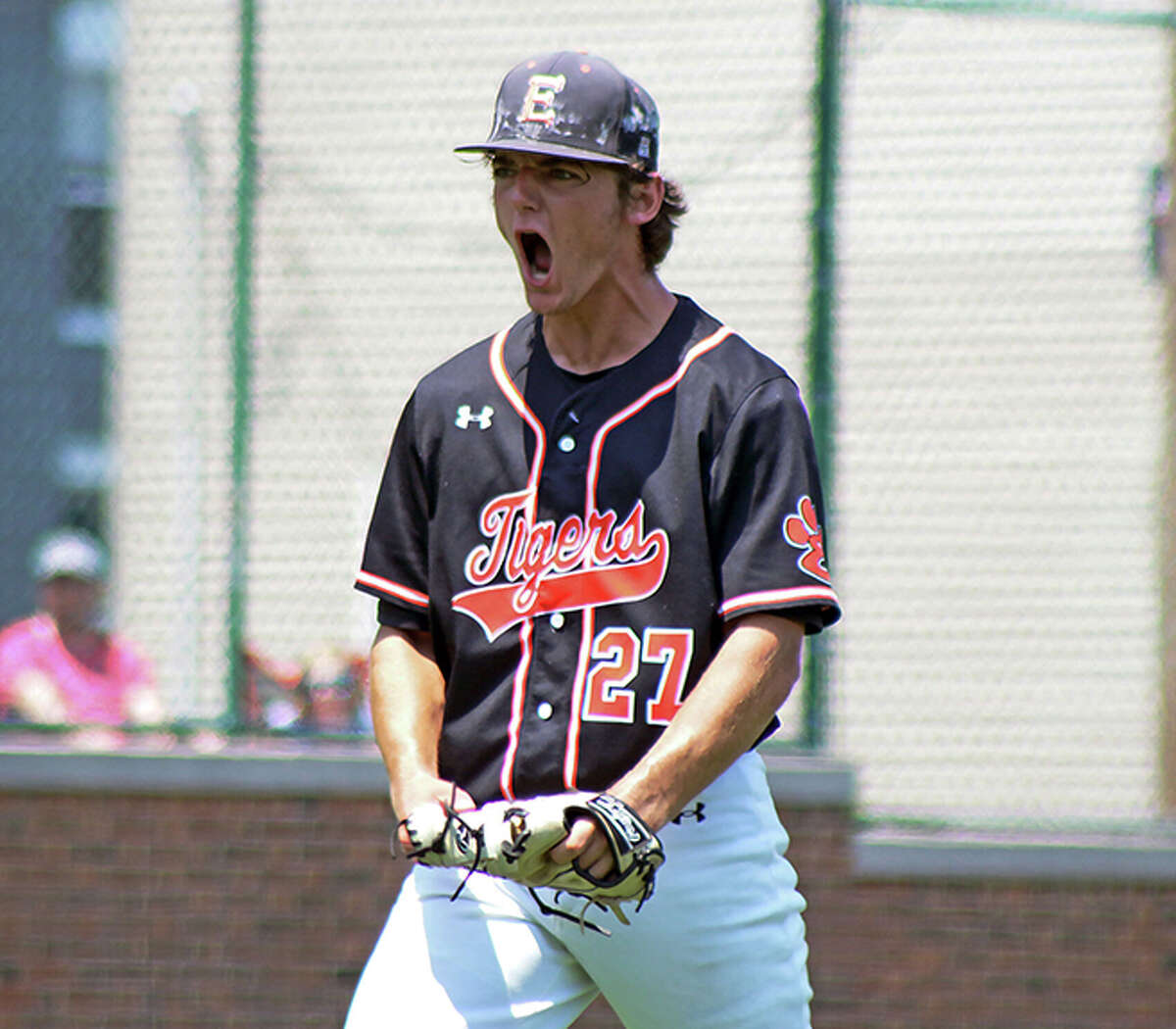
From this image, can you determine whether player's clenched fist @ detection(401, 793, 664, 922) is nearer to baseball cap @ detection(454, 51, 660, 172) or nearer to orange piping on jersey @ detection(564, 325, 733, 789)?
orange piping on jersey @ detection(564, 325, 733, 789)

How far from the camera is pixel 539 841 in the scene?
2.37 m

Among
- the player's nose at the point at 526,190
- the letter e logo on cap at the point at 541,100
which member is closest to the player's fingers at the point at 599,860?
the player's nose at the point at 526,190

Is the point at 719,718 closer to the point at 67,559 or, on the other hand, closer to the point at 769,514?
the point at 769,514

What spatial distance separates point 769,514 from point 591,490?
0.30 metres

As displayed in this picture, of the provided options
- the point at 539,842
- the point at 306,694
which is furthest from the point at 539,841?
the point at 306,694

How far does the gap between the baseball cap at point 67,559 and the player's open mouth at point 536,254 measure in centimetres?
347

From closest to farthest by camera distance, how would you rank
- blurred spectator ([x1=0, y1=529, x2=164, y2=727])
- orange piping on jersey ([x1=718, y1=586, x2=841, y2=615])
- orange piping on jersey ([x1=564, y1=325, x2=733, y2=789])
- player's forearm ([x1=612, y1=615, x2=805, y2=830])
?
player's forearm ([x1=612, y1=615, x2=805, y2=830]), orange piping on jersey ([x1=718, y1=586, x2=841, y2=615]), orange piping on jersey ([x1=564, y1=325, x2=733, y2=789]), blurred spectator ([x1=0, y1=529, x2=164, y2=727])

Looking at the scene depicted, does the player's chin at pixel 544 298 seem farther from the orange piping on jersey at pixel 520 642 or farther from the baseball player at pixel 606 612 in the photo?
the orange piping on jersey at pixel 520 642

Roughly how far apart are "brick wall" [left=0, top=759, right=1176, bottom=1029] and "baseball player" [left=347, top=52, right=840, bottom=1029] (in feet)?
8.18

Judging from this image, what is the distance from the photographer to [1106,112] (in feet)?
19.5

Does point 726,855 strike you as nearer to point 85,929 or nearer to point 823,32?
point 85,929

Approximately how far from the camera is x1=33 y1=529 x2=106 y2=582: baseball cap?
580 centimetres

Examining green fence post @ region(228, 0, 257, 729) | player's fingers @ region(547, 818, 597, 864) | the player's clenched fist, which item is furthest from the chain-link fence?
player's fingers @ region(547, 818, 597, 864)

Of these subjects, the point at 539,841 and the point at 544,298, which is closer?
the point at 539,841
